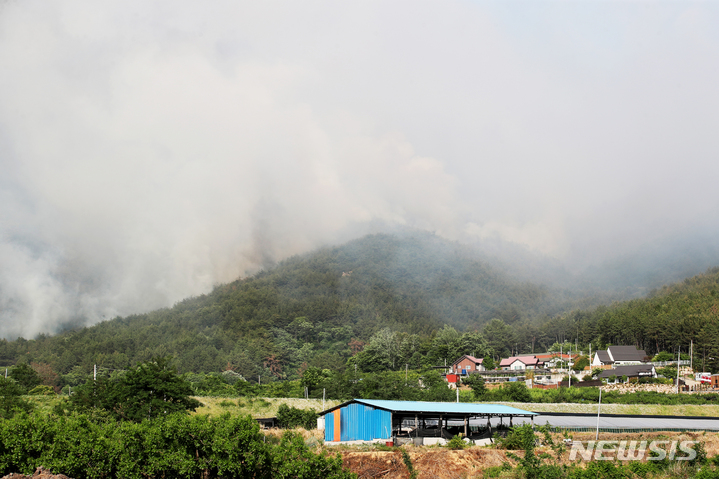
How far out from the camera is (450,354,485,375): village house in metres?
85.4

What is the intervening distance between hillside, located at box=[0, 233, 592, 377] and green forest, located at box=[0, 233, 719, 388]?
0.36 meters

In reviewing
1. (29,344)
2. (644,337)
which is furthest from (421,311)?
(29,344)

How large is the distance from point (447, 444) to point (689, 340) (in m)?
67.7

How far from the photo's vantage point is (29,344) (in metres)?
117

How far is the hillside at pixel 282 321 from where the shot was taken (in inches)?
4158

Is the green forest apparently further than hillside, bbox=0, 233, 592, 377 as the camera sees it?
No

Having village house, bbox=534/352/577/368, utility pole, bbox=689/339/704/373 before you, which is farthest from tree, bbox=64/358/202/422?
village house, bbox=534/352/577/368

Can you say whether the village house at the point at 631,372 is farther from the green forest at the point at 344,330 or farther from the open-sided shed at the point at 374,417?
the open-sided shed at the point at 374,417

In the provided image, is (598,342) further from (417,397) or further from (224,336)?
(224,336)

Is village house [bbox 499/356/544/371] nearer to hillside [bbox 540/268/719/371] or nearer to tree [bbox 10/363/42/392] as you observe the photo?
hillside [bbox 540/268/719/371]

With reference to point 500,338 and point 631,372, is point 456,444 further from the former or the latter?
point 500,338

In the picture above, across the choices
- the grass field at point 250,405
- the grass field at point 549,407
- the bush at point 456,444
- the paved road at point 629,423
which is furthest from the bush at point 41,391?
the paved road at point 629,423
